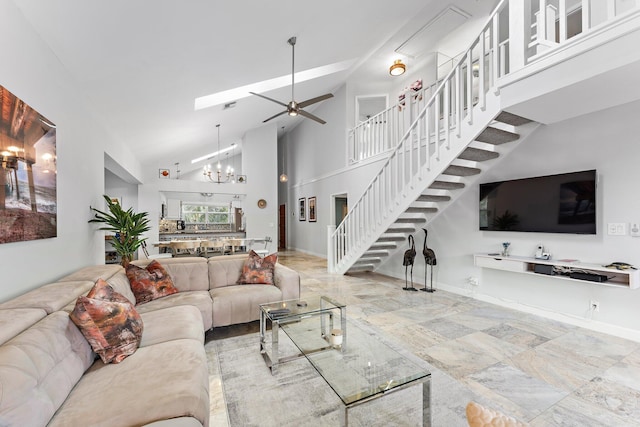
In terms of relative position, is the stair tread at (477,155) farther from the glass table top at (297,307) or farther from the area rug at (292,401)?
the area rug at (292,401)

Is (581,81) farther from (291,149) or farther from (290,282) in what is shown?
(291,149)

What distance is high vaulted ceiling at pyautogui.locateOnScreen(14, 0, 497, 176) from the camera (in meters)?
2.26

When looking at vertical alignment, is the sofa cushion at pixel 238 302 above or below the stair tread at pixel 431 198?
below

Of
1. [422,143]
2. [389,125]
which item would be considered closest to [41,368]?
[422,143]

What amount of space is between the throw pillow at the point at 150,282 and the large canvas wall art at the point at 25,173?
74 centimetres

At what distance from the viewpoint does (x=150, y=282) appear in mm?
2855

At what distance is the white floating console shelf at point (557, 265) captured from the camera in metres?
2.65

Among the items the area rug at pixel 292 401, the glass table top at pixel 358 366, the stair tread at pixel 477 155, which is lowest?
the area rug at pixel 292 401

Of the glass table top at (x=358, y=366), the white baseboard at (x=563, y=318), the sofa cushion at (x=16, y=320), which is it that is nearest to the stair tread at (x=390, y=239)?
the white baseboard at (x=563, y=318)

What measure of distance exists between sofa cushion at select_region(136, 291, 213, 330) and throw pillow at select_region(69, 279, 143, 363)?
0.84 metres

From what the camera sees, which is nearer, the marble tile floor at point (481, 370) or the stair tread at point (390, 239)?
the marble tile floor at point (481, 370)

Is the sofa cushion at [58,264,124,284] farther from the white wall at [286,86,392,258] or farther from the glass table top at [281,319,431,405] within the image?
the white wall at [286,86,392,258]

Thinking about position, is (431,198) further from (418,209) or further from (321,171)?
(321,171)

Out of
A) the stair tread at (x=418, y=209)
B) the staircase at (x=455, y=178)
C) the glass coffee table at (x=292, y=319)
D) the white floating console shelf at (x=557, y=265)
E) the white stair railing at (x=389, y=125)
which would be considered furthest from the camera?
the white stair railing at (x=389, y=125)
